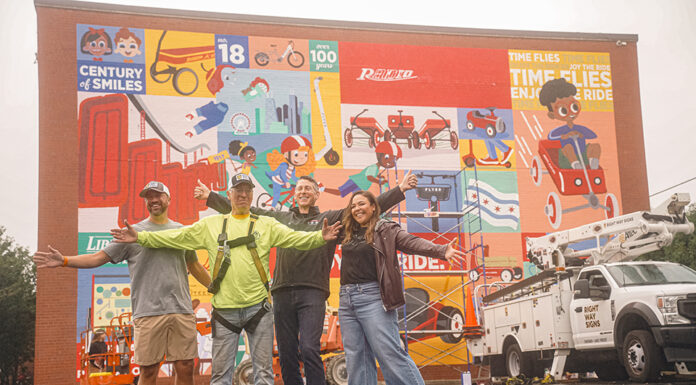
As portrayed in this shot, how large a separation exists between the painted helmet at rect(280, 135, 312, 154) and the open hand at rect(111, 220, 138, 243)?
14.0 m

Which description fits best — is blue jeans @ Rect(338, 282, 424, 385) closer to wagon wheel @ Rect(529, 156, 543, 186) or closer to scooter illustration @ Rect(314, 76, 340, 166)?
scooter illustration @ Rect(314, 76, 340, 166)

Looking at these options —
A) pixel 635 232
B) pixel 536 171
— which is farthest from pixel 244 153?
pixel 635 232

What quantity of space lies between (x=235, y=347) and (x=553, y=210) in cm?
1663

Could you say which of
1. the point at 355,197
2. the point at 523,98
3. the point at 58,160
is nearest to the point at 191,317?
the point at 355,197

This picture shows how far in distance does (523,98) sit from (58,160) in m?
13.2

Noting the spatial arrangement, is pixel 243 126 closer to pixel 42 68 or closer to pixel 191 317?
pixel 42 68

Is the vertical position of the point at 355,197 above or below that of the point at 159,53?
below

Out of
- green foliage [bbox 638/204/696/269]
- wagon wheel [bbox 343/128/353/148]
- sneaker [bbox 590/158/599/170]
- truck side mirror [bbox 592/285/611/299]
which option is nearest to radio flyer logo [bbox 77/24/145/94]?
wagon wheel [bbox 343/128/353/148]

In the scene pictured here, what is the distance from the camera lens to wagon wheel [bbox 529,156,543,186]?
2202 centimetres

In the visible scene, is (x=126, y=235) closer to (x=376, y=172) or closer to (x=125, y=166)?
(x=125, y=166)

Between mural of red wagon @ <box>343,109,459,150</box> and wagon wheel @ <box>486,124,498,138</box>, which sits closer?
mural of red wagon @ <box>343,109,459,150</box>

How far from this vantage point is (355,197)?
6992 millimetres

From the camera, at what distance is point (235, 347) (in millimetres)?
6848

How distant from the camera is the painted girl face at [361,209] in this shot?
693cm
